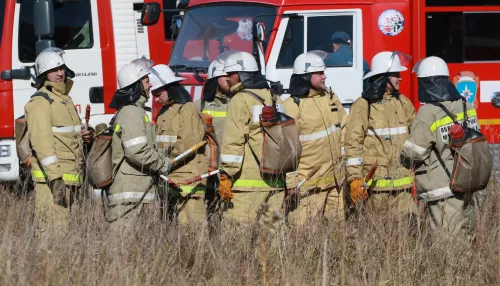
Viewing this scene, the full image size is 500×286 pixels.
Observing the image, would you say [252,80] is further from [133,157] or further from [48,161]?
[48,161]

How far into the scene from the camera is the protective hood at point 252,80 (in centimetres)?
735

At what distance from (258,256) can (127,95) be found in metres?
1.70

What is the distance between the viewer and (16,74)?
10547mm

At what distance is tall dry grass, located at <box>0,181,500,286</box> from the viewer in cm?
577

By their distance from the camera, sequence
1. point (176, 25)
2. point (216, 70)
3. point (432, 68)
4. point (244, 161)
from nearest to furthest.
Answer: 1. point (432, 68)
2. point (244, 161)
3. point (216, 70)
4. point (176, 25)

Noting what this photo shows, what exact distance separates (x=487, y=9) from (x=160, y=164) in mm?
4090

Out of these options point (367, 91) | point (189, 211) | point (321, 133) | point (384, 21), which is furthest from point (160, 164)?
point (384, 21)

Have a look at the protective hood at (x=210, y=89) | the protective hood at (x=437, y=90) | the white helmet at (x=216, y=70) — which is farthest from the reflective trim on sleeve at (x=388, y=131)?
the protective hood at (x=210, y=89)

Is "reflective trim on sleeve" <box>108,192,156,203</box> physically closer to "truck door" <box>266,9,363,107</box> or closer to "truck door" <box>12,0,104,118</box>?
"truck door" <box>266,9,363,107</box>

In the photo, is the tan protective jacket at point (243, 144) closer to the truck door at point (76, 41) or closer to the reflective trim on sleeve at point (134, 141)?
the reflective trim on sleeve at point (134, 141)

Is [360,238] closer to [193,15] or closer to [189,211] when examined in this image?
[189,211]

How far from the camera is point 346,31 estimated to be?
30.6ft

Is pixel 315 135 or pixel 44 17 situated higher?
pixel 44 17

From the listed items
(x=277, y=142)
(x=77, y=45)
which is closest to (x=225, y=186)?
(x=277, y=142)
